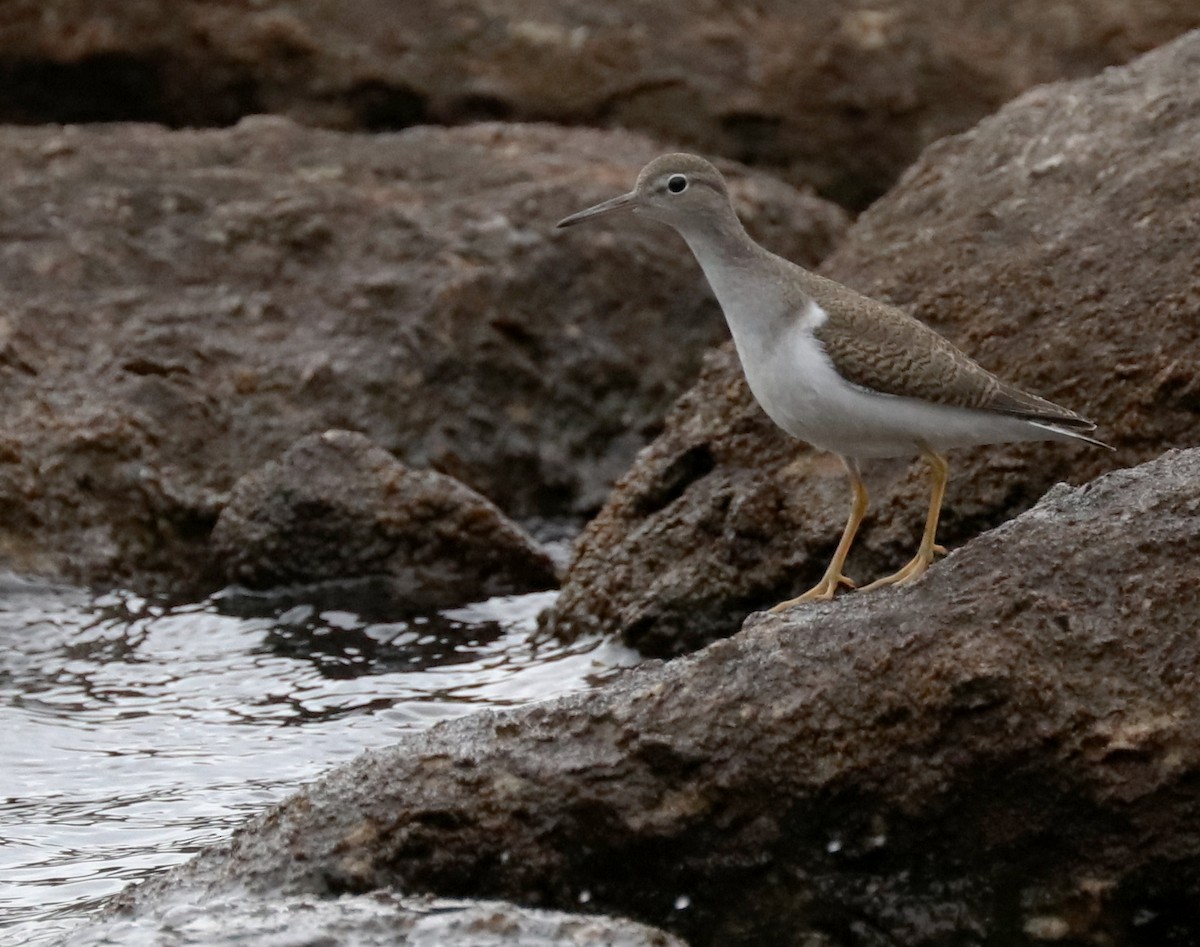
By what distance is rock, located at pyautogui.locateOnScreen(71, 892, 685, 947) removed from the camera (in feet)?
14.2

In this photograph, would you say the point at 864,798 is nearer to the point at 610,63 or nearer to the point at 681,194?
the point at 681,194

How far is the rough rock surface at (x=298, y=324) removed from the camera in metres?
8.95

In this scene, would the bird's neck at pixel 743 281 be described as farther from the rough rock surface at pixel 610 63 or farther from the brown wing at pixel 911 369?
the rough rock surface at pixel 610 63

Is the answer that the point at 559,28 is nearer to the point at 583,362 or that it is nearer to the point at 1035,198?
the point at 583,362

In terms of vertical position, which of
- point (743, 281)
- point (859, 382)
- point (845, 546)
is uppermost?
point (743, 281)

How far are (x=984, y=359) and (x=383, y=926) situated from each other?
12.5 feet

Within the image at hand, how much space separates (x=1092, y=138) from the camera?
7.98 metres

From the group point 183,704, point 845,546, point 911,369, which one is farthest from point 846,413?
point 183,704

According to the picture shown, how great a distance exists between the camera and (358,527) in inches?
332

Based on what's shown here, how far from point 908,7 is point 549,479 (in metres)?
4.90

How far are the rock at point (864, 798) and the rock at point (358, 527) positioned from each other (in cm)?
372

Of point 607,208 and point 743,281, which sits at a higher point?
point 607,208

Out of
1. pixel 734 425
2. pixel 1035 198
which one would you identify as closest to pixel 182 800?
pixel 734 425

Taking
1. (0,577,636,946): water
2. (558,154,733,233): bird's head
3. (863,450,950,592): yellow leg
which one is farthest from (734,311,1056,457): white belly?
(0,577,636,946): water
